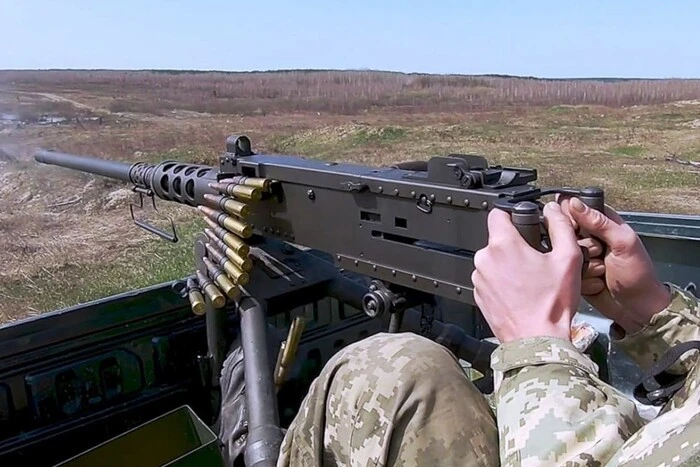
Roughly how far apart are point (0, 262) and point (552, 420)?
7.16 m

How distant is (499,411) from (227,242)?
148 cm

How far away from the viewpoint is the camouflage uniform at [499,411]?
98 cm

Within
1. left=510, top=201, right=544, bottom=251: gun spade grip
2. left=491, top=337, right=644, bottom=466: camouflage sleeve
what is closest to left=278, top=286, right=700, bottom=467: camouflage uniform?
left=491, top=337, right=644, bottom=466: camouflage sleeve

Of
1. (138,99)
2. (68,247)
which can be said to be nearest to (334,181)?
(68,247)

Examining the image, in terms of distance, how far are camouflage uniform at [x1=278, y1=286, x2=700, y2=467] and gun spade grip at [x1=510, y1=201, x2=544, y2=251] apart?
203 millimetres

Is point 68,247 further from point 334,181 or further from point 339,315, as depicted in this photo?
point 334,181

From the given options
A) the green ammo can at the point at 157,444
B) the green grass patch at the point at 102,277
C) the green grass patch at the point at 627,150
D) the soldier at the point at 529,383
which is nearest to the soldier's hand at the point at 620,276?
the soldier at the point at 529,383

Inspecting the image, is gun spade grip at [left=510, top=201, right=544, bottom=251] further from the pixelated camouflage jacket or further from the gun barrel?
the gun barrel

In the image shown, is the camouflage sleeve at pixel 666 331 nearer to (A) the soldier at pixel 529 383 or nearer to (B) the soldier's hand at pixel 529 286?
(A) the soldier at pixel 529 383

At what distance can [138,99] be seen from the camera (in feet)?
52.6

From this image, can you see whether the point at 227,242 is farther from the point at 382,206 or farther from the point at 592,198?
the point at 592,198

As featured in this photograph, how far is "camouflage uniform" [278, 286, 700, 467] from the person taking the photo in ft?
3.20

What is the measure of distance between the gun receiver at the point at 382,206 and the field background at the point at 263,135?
13.0 feet

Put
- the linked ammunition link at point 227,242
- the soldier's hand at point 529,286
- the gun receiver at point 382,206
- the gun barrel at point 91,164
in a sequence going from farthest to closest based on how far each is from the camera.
A: the gun barrel at point 91,164
the linked ammunition link at point 227,242
the gun receiver at point 382,206
the soldier's hand at point 529,286
